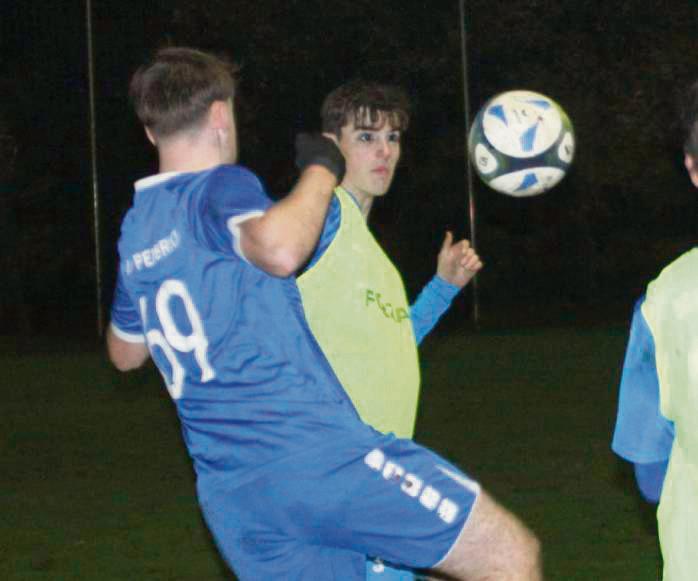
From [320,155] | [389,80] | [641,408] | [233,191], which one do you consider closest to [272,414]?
[233,191]

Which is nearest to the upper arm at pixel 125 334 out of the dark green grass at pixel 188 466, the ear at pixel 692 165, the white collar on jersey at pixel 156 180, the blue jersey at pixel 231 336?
the white collar on jersey at pixel 156 180

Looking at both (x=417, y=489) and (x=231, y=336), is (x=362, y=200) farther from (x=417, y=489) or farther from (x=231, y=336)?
(x=417, y=489)

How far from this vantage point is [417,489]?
3533mm

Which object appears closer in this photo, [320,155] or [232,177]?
[232,177]

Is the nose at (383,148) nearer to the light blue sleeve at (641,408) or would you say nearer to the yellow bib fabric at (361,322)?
the yellow bib fabric at (361,322)

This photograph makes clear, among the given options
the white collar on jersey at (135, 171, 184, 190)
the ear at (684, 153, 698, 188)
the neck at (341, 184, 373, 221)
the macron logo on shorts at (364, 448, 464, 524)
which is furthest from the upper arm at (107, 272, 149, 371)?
the ear at (684, 153, 698, 188)

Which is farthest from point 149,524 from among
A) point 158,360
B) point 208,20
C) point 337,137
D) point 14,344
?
point 208,20

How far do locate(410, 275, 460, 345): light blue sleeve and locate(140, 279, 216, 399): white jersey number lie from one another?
181 centimetres

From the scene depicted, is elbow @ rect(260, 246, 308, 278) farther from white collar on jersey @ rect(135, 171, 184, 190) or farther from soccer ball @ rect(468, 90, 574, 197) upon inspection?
soccer ball @ rect(468, 90, 574, 197)

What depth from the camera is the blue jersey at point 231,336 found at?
354 cm

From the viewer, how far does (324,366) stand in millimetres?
3631

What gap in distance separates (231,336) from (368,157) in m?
1.63

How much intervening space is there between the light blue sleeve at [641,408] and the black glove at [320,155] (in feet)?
2.96

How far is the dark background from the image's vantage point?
25.2 metres
